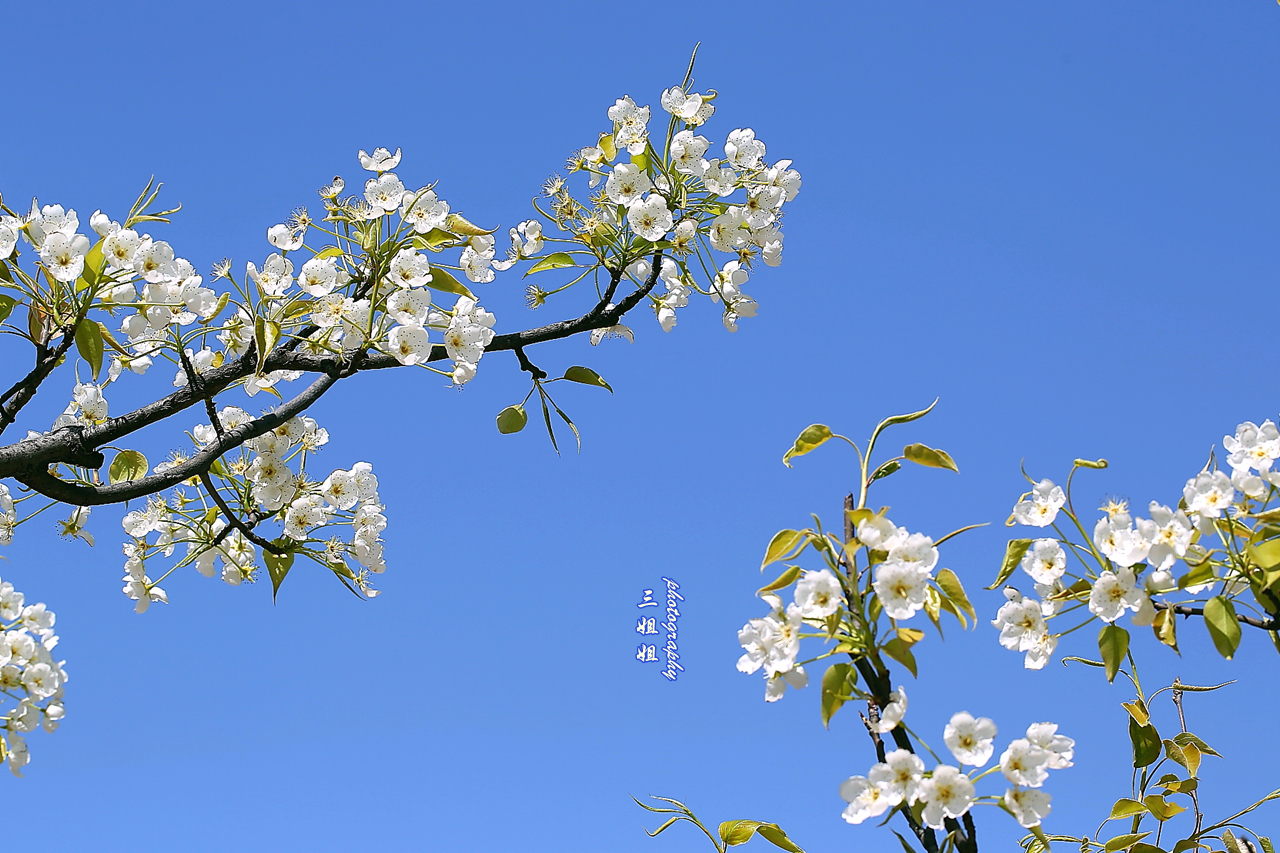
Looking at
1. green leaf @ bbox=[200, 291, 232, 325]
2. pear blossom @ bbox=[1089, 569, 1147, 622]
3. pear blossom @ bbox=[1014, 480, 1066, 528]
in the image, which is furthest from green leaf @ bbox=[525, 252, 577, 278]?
pear blossom @ bbox=[1089, 569, 1147, 622]

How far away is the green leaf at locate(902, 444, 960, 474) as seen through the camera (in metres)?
1.38

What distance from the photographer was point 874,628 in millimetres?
1261

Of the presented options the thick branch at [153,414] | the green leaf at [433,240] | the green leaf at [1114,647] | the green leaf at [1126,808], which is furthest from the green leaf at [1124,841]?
the green leaf at [433,240]

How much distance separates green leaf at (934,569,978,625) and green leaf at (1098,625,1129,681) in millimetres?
285

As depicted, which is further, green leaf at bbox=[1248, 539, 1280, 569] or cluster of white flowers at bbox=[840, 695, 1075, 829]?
green leaf at bbox=[1248, 539, 1280, 569]

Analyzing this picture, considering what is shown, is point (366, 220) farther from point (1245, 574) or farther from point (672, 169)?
point (1245, 574)

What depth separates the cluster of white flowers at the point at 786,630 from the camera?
1.24 metres

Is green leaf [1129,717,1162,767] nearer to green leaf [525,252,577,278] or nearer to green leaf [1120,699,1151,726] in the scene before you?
green leaf [1120,699,1151,726]

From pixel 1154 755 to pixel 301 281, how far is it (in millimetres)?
1864

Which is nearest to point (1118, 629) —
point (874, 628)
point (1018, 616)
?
point (1018, 616)

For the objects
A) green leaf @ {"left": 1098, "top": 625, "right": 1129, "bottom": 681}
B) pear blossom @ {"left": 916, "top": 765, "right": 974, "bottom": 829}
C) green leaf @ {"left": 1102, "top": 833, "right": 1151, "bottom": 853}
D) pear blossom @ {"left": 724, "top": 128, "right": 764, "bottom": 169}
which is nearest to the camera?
pear blossom @ {"left": 916, "top": 765, "right": 974, "bottom": 829}

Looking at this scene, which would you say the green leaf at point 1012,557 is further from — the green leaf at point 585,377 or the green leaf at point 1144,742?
the green leaf at point 585,377

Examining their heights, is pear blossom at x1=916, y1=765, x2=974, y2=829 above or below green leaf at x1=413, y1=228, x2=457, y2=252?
below

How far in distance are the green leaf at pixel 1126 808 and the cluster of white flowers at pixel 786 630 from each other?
957 mm
